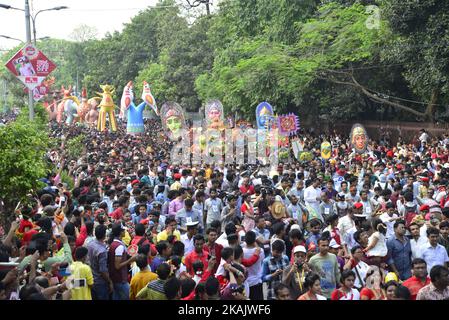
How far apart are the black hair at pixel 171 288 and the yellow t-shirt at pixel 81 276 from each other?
3.37 feet

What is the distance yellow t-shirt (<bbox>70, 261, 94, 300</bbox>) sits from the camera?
676 cm

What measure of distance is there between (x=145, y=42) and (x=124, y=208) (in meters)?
47.6

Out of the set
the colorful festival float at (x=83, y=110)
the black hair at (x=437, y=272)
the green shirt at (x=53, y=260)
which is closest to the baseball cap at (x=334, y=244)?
the black hair at (x=437, y=272)

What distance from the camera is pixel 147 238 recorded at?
8648mm

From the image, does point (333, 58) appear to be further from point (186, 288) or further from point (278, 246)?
point (186, 288)

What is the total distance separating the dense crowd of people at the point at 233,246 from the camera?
646cm

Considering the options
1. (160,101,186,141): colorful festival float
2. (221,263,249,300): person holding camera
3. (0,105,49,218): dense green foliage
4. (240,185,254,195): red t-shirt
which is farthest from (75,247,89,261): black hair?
(160,101,186,141): colorful festival float

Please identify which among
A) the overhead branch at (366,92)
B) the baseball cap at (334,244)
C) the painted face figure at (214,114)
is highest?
the overhead branch at (366,92)

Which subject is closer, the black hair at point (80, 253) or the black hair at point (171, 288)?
the black hair at point (171, 288)

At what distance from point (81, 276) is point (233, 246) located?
1.64m

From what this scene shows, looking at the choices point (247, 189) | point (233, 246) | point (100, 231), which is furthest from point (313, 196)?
point (100, 231)

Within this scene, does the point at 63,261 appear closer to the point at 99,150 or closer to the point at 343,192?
the point at 343,192

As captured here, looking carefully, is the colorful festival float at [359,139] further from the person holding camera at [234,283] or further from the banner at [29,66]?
the person holding camera at [234,283]

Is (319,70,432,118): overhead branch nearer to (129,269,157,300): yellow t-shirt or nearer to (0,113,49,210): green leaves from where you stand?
(0,113,49,210): green leaves
